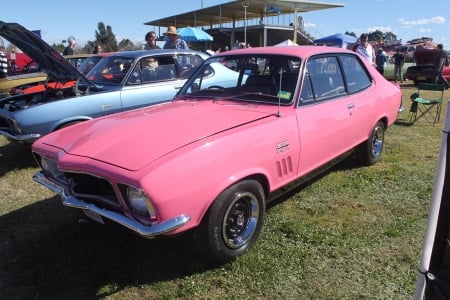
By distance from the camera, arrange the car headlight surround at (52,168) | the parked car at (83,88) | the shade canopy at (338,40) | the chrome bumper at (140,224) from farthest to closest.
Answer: the shade canopy at (338,40) → the parked car at (83,88) → the car headlight surround at (52,168) → the chrome bumper at (140,224)

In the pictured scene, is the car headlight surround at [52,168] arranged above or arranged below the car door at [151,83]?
below

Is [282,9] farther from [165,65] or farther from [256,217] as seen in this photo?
[256,217]

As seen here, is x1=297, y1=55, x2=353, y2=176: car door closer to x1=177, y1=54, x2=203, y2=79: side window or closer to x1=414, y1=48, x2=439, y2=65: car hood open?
x1=177, y1=54, x2=203, y2=79: side window

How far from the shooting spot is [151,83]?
250 inches

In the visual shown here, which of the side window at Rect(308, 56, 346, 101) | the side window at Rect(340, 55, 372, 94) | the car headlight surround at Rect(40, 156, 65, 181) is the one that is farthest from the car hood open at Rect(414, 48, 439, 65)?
the car headlight surround at Rect(40, 156, 65, 181)

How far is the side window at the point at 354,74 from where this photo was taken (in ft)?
14.5

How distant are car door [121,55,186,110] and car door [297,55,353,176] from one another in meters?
3.02

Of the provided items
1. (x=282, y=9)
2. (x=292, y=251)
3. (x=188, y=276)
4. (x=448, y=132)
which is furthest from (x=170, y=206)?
(x=282, y=9)

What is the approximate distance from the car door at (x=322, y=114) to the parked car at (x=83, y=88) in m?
1.08

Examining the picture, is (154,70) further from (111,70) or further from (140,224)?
(140,224)

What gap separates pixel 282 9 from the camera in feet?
123

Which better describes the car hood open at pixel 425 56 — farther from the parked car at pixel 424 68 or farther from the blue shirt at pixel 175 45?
the blue shirt at pixel 175 45

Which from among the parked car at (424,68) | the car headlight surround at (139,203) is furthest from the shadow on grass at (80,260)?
the parked car at (424,68)

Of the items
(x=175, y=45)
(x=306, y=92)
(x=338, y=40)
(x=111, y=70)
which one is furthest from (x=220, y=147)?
(x=338, y=40)
